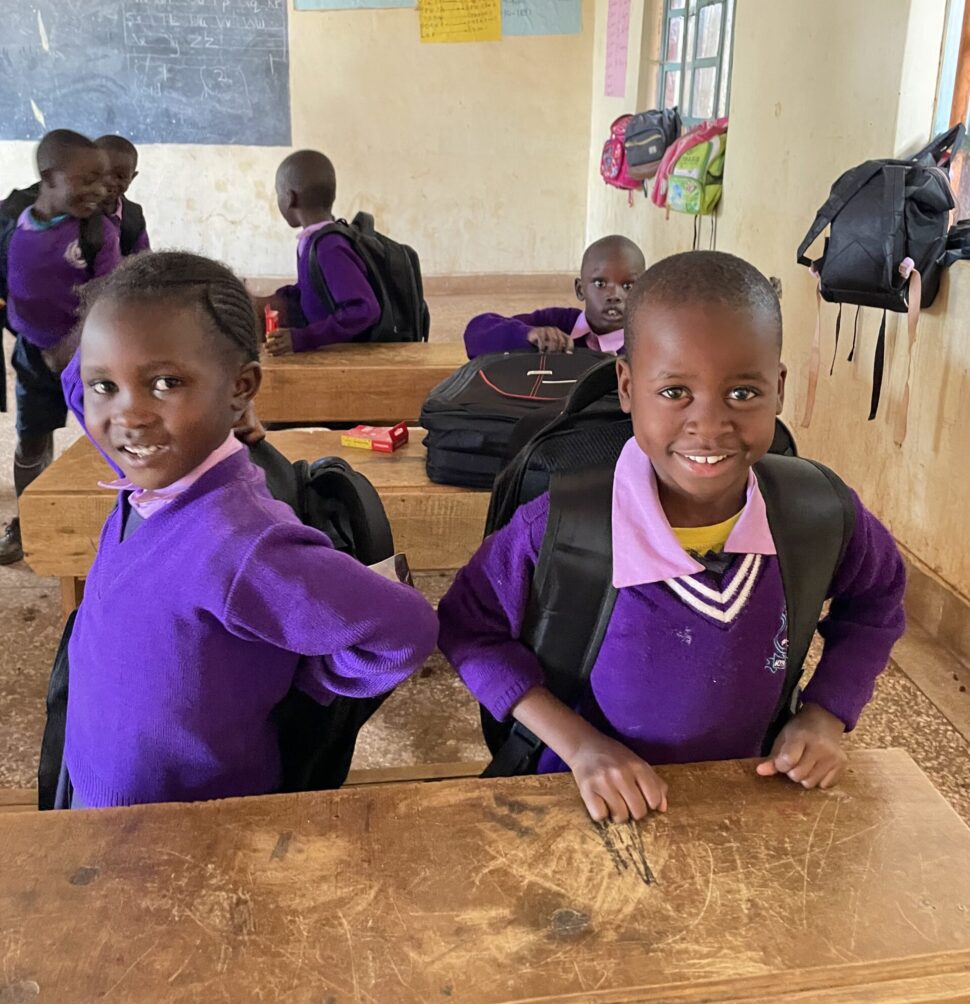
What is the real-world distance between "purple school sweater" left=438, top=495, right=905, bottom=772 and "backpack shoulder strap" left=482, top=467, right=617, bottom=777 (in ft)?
0.05

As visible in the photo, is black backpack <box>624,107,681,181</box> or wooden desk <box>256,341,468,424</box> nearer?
wooden desk <box>256,341,468,424</box>

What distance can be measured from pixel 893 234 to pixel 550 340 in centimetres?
94

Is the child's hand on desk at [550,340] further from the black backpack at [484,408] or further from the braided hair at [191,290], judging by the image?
the braided hair at [191,290]

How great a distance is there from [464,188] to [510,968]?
25.8 feet

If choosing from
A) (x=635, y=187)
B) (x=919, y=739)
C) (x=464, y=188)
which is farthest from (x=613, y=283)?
(x=464, y=188)

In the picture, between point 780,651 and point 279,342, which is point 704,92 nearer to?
point 279,342

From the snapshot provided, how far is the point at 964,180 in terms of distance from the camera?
2.93m

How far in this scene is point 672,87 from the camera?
6117mm

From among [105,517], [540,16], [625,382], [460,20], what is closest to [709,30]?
[540,16]

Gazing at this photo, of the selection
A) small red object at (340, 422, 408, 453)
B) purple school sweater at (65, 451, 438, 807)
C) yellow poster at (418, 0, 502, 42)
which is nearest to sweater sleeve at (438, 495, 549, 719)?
purple school sweater at (65, 451, 438, 807)

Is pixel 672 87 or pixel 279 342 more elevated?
pixel 672 87

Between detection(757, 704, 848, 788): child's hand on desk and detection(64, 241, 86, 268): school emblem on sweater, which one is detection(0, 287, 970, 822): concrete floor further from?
detection(757, 704, 848, 788): child's hand on desk

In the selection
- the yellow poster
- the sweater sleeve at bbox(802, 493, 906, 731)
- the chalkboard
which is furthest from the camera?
the yellow poster

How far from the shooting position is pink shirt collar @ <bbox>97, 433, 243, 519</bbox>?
117 cm
